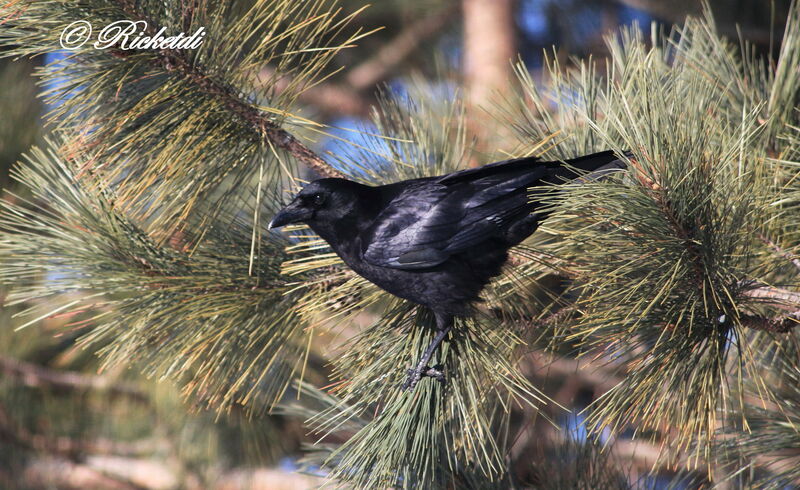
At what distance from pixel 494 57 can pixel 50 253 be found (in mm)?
2690

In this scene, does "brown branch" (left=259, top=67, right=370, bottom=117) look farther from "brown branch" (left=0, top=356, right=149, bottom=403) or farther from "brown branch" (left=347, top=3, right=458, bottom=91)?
"brown branch" (left=0, top=356, right=149, bottom=403)

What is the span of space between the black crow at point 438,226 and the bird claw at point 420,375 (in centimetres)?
9

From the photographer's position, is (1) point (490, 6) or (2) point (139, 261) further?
(1) point (490, 6)

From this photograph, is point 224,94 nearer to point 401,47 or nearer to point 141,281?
point 141,281

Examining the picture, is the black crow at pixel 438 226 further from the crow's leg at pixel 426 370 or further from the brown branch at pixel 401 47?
the brown branch at pixel 401 47

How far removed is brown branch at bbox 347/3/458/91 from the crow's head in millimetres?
3570

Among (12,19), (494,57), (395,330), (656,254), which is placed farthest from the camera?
(494,57)

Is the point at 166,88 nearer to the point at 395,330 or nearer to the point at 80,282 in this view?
the point at 80,282

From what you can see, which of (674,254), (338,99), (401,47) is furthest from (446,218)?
(401,47)

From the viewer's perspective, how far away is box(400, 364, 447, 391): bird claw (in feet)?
4.94

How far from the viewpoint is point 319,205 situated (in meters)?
1.69

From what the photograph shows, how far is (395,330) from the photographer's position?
68.4 inches

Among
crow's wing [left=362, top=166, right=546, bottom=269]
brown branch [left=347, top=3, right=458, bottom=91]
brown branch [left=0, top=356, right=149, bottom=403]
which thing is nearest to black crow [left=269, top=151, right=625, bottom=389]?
crow's wing [left=362, top=166, right=546, bottom=269]

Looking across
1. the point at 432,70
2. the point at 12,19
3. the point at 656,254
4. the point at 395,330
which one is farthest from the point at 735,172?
the point at 432,70
